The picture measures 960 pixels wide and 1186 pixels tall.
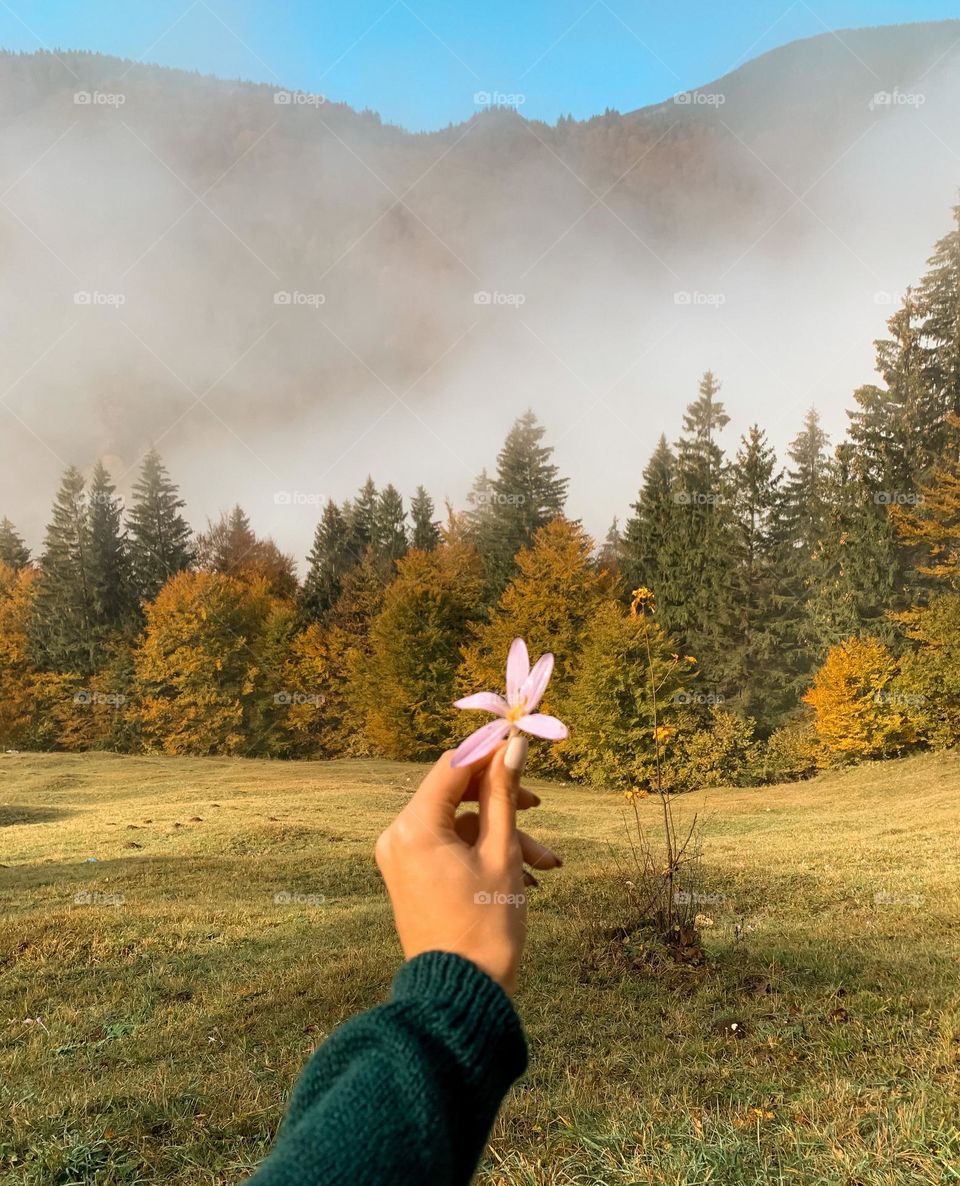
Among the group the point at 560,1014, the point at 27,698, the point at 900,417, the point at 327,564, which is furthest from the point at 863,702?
the point at 27,698

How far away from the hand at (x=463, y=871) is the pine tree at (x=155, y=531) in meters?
27.2

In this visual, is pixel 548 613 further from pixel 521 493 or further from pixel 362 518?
pixel 362 518

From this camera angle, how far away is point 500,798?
67 cm

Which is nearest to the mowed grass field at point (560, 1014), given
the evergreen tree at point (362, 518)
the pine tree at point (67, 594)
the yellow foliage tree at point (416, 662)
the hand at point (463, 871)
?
the hand at point (463, 871)

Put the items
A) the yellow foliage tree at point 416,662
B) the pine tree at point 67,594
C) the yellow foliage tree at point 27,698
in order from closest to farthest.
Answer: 1. the yellow foliage tree at point 416,662
2. the yellow foliage tree at point 27,698
3. the pine tree at point 67,594

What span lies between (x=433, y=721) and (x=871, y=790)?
395 inches

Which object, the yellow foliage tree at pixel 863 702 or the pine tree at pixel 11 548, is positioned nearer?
the yellow foliage tree at pixel 863 702

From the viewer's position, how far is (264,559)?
27.4 meters

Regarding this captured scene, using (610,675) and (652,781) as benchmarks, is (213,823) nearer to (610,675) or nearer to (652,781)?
(610,675)

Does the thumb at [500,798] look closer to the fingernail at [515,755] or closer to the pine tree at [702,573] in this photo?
the fingernail at [515,755]

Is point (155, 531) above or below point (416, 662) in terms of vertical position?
above

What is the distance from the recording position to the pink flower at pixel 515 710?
69 cm

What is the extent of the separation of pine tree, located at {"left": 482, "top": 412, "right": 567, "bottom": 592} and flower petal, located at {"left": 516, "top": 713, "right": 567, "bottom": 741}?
21.0m

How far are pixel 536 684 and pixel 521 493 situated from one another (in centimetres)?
2347
